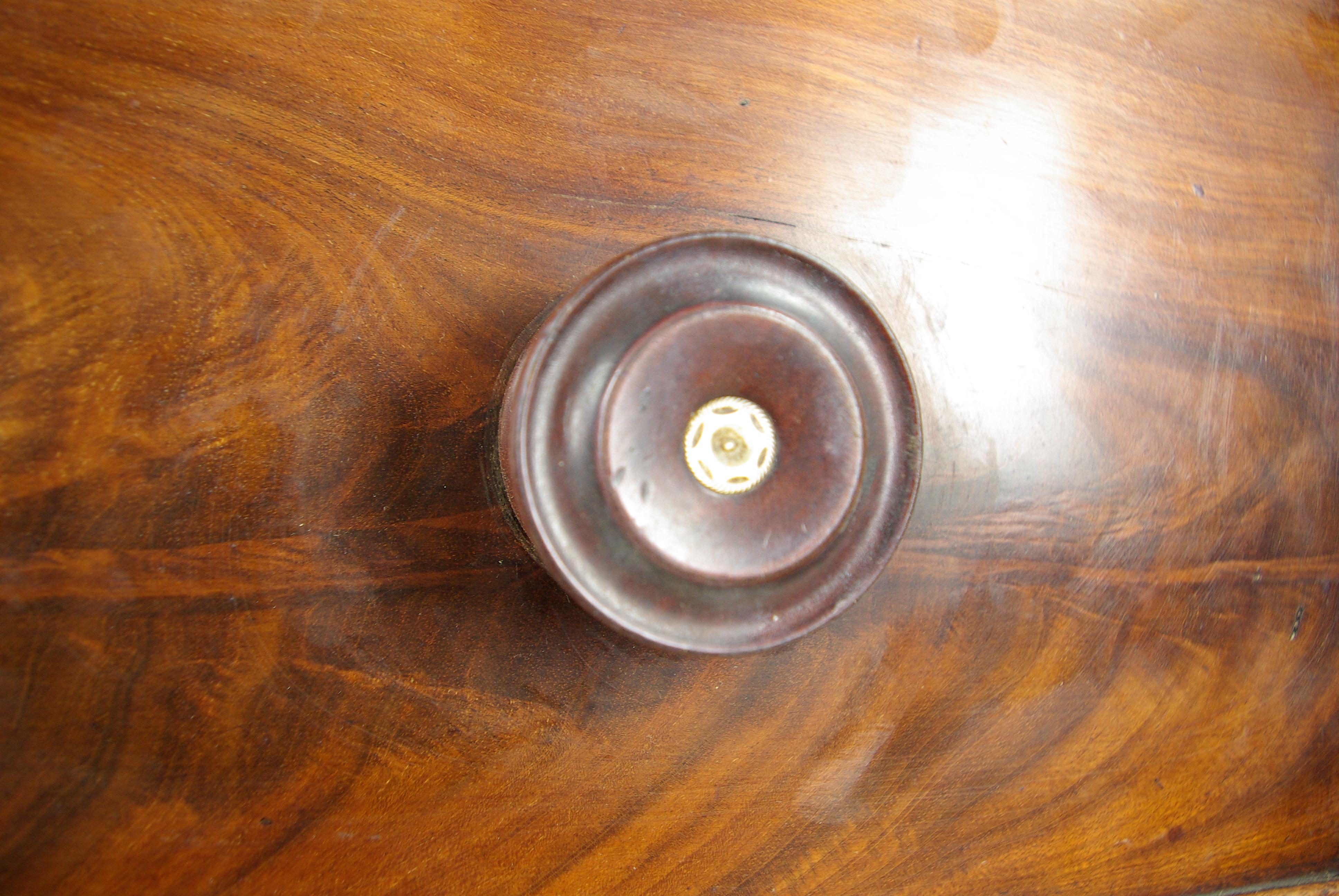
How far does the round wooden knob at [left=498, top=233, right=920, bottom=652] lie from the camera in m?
0.79

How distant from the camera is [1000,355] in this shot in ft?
3.59

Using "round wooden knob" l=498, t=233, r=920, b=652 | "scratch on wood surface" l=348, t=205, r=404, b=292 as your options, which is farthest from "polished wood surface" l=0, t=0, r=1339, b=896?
"round wooden knob" l=498, t=233, r=920, b=652

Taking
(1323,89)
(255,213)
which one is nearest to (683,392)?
(255,213)

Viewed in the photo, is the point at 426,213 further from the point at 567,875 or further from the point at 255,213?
the point at 567,875

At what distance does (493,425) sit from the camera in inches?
38.8

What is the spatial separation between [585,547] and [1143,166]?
1071 millimetres

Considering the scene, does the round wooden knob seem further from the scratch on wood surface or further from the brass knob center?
the scratch on wood surface

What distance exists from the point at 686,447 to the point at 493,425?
318 mm

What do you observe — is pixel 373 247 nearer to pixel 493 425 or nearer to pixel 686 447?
pixel 493 425

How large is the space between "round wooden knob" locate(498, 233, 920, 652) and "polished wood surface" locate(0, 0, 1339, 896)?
212mm

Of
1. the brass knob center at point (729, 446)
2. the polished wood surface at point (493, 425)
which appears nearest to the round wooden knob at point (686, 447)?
the brass knob center at point (729, 446)

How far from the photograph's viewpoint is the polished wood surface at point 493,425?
930mm

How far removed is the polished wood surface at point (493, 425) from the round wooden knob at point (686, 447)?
8.4 inches

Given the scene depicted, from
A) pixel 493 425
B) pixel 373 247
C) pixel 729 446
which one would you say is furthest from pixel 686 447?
pixel 373 247
